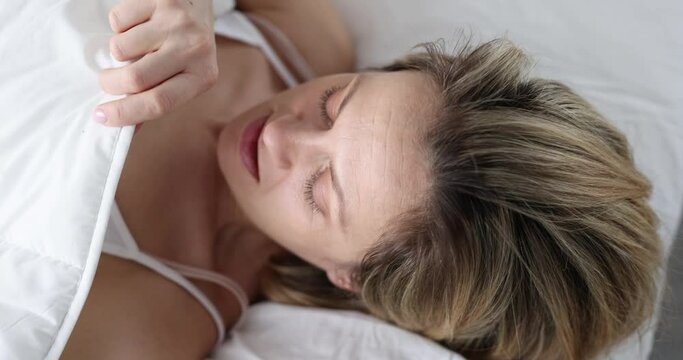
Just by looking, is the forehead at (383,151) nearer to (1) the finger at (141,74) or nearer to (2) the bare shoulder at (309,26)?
(1) the finger at (141,74)

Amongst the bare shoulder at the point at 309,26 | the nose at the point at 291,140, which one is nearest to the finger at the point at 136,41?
the nose at the point at 291,140

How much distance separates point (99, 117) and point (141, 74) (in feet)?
0.21

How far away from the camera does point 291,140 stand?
32.3 inches

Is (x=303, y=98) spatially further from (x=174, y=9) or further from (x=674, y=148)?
(x=674, y=148)

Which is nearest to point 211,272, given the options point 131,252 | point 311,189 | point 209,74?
point 131,252

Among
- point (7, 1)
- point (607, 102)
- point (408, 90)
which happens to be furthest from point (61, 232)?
point (607, 102)

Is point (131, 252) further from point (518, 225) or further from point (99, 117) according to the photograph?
point (518, 225)

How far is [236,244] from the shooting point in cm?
105

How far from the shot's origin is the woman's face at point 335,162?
0.75m

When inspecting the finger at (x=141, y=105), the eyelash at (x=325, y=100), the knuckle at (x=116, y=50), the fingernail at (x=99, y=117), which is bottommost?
the eyelash at (x=325, y=100)

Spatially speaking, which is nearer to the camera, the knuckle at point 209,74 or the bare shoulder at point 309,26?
the knuckle at point 209,74

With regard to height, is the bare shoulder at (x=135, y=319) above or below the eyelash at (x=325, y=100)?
below

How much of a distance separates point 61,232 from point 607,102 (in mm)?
813

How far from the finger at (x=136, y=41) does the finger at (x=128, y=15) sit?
1 cm
